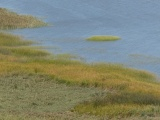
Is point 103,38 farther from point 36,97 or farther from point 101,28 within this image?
point 36,97

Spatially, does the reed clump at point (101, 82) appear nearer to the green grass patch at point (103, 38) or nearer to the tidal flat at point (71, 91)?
the tidal flat at point (71, 91)

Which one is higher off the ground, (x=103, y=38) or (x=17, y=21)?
(x=17, y=21)

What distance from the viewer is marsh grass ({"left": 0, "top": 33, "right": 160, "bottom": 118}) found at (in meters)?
22.8

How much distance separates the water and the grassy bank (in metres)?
1.65

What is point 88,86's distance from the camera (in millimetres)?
28969

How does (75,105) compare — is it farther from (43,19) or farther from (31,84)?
(43,19)

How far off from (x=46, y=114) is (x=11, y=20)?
41.5 metres

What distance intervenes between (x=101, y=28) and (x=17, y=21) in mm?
10853

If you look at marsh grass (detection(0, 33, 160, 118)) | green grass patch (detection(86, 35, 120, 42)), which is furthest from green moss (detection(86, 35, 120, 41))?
marsh grass (detection(0, 33, 160, 118))

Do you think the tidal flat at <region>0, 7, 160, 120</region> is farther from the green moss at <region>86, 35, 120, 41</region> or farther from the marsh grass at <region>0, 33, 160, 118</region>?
the green moss at <region>86, 35, 120, 41</region>

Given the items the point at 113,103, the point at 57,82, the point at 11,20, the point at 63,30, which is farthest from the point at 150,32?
the point at 113,103

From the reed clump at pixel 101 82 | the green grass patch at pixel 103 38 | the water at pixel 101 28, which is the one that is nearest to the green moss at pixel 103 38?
the green grass patch at pixel 103 38

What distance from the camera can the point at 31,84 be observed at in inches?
1116

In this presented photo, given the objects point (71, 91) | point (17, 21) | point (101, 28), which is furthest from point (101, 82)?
point (17, 21)
